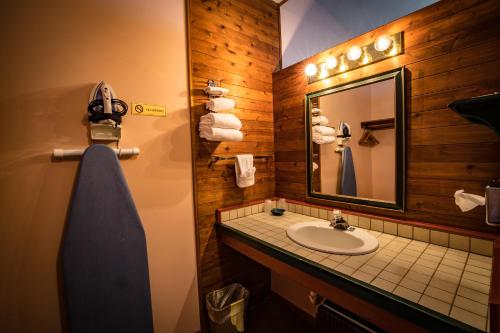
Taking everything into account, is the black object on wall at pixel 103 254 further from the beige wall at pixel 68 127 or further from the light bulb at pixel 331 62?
the light bulb at pixel 331 62

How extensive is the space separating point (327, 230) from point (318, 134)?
0.75 metres

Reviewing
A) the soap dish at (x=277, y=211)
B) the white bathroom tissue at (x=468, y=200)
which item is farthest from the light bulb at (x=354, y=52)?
the soap dish at (x=277, y=211)

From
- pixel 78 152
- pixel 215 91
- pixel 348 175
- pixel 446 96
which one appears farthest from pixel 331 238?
pixel 78 152

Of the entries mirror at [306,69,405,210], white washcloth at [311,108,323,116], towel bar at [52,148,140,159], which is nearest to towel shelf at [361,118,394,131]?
mirror at [306,69,405,210]

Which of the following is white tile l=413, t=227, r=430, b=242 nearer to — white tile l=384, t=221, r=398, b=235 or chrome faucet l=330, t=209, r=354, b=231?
white tile l=384, t=221, r=398, b=235

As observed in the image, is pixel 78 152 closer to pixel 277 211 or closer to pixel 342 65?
pixel 277 211

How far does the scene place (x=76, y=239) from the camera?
3.87 ft

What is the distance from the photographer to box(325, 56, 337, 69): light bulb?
63.4 inches

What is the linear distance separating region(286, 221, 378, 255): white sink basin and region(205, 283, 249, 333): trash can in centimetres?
73

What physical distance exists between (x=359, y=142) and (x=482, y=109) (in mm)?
801

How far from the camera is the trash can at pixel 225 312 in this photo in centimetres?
159

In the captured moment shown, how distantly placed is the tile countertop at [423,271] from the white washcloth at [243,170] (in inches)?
21.5

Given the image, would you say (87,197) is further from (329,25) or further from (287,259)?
(329,25)

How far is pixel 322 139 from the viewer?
1761mm
